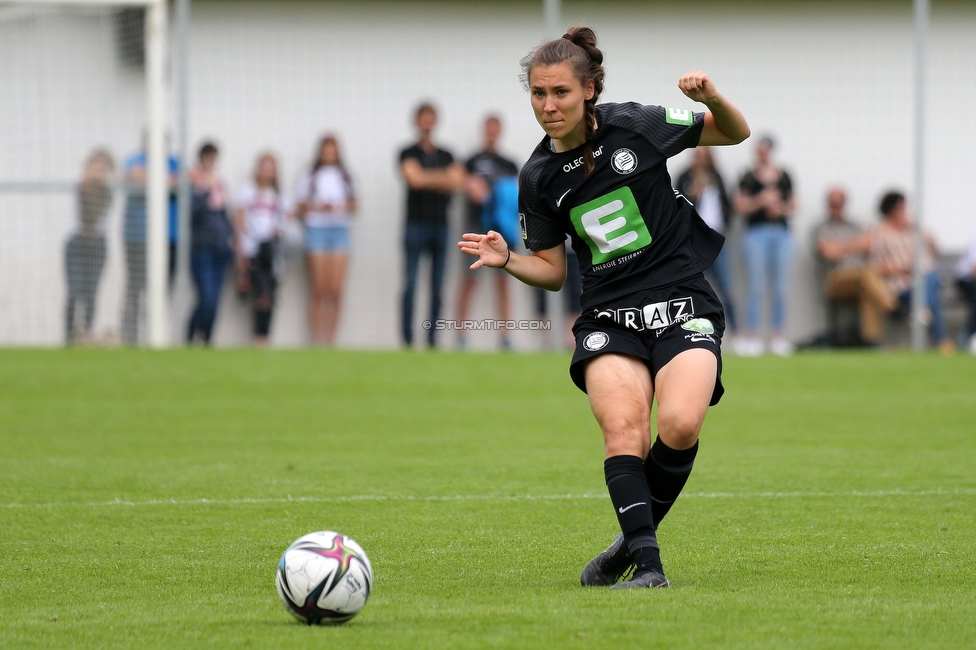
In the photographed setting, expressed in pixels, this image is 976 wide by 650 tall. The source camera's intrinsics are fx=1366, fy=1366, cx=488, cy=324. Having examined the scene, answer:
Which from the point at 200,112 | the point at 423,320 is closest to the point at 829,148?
the point at 423,320

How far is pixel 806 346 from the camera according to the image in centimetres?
1688

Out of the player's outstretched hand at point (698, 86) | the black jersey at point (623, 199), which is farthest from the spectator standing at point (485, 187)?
the player's outstretched hand at point (698, 86)

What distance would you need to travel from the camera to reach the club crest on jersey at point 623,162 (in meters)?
5.32

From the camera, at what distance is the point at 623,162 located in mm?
5328

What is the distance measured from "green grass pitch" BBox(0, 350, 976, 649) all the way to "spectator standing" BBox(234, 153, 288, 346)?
Result: 209 cm

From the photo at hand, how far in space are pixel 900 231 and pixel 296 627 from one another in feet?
44.5

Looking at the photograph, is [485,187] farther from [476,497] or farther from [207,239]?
[476,497]

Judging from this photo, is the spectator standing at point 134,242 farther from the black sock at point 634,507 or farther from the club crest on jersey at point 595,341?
the black sock at point 634,507

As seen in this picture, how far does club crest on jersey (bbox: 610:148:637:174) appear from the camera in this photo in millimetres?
5324

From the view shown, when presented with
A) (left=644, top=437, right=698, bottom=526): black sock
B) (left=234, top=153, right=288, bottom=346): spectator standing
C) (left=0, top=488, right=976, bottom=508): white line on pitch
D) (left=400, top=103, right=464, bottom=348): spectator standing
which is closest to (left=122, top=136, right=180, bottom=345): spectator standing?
(left=234, top=153, right=288, bottom=346): spectator standing

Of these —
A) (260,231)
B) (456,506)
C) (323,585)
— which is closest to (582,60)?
(323,585)

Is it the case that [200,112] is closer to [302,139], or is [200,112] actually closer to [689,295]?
[302,139]

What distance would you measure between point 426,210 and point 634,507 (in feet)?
35.5

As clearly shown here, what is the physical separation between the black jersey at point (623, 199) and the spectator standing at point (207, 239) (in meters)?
10.1
